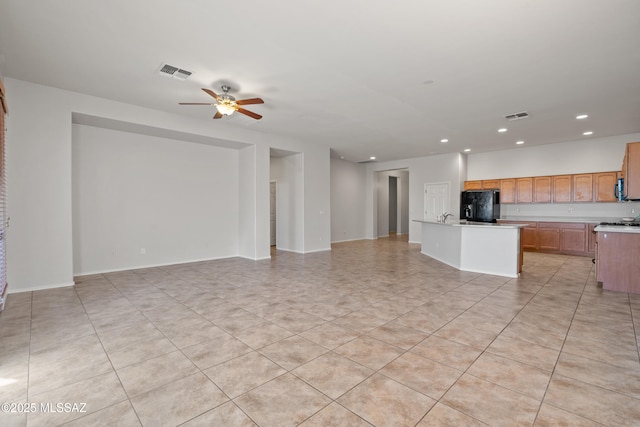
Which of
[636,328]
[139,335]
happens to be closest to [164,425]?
[139,335]

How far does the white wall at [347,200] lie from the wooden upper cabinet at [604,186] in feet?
21.6

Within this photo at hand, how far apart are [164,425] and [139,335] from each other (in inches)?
58.1

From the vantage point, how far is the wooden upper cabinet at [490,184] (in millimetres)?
8875

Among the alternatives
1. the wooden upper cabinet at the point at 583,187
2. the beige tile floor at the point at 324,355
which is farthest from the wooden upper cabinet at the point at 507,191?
the beige tile floor at the point at 324,355

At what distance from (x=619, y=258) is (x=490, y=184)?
4890 millimetres

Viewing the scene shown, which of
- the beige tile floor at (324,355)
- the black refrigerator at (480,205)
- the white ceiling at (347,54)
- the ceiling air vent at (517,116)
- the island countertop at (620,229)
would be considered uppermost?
the white ceiling at (347,54)

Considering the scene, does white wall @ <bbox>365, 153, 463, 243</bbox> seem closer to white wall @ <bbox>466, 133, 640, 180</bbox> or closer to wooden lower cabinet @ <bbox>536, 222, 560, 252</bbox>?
white wall @ <bbox>466, 133, 640, 180</bbox>

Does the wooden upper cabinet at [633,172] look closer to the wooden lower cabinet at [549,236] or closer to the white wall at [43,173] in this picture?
the wooden lower cabinet at [549,236]

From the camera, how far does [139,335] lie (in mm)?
2844

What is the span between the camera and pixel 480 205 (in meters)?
8.78

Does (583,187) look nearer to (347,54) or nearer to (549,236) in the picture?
(549,236)

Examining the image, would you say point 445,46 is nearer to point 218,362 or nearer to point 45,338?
point 218,362

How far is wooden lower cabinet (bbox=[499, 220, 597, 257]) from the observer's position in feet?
23.9

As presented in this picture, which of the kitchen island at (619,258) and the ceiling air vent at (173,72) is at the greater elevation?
the ceiling air vent at (173,72)
